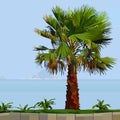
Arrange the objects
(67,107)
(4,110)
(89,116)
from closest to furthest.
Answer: (89,116), (4,110), (67,107)

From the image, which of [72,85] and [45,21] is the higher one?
[45,21]

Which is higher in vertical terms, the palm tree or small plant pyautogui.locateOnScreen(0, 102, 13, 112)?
the palm tree

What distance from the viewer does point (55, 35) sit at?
24.7 metres

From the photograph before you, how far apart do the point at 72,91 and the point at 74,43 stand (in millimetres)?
1953

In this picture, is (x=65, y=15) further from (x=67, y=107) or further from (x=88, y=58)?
(x=67, y=107)

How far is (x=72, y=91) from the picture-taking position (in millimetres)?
24172

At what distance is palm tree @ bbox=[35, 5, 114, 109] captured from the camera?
24.1 m

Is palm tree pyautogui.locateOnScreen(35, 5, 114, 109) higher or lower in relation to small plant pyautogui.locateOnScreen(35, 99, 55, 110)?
higher

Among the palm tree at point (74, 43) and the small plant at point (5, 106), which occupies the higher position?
the palm tree at point (74, 43)

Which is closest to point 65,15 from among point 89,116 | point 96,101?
point 96,101

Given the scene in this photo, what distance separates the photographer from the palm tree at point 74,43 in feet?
78.9

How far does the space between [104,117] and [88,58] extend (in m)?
4.03

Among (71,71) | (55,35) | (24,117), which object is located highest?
(55,35)

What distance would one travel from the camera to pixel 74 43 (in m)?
24.4
